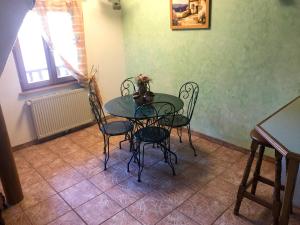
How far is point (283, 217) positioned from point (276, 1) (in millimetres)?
1946

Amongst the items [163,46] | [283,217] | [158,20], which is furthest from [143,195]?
[158,20]

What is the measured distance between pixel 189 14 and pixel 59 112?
7.40ft

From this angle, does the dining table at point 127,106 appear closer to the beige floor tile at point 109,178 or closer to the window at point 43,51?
the beige floor tile at point 109,178

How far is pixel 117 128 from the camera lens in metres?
2.82

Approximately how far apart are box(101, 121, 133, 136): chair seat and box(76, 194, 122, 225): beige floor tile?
0.70 metres

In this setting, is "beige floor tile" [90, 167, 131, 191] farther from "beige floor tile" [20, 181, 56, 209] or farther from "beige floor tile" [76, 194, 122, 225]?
"beige floor tile" [20, 181, 56, 209]

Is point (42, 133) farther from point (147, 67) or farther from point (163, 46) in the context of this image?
point (163, 46)

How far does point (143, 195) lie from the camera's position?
7.70 feet

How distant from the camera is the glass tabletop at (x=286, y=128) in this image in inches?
55.7

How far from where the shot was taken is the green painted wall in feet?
7.91

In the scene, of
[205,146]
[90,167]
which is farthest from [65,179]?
[205,146]

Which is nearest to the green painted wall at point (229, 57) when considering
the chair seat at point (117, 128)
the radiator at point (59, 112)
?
the chair seat at point (117, 128)

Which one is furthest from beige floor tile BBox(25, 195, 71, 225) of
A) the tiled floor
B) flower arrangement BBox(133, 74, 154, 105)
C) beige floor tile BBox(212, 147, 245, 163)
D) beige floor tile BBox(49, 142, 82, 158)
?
beige floor tile BBox(212, 147, 245, 163)

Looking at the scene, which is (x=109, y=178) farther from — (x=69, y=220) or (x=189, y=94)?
(x=189, y=94)
